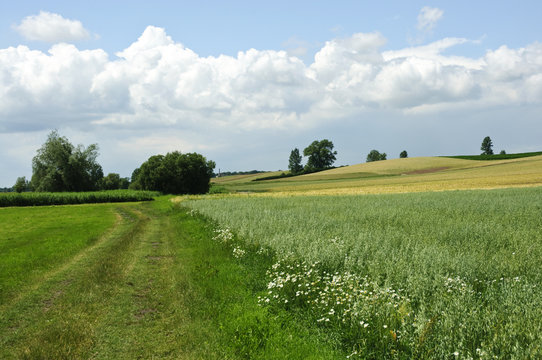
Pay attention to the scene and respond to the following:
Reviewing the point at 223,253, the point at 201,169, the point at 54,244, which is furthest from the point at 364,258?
the point at 201,169

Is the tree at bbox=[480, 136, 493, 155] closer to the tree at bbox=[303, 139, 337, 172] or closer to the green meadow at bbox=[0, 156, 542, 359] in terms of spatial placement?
the tree at bbox=[303, 139, 337, 172]

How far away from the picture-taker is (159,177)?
258ft

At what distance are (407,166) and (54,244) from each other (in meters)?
113

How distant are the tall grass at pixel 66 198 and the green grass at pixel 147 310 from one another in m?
→ 48.0

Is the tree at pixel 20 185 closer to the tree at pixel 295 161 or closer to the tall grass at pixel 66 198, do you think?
the tall grass at pixel 66 198

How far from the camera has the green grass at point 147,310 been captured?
6.37 meters

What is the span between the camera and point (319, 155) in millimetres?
155250

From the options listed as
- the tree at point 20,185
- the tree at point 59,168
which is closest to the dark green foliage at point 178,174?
the tree at point 59,168

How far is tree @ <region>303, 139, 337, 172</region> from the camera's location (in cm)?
15450

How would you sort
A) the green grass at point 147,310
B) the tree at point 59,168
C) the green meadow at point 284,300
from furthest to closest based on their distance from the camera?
1. the tree at point 59,168
2. the green grass at point 147,310
3. the green meadow at point 284,300

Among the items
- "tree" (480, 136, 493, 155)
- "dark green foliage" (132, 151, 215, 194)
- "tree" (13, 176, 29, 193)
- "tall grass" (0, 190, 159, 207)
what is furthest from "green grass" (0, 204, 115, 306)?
"tree" (480, 136, 493, 155)

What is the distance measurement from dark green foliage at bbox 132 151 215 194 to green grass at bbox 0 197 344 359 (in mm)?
64352

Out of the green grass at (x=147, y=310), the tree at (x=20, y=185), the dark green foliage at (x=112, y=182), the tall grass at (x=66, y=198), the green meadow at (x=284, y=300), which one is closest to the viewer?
the green meadow at (x=284, y=300)

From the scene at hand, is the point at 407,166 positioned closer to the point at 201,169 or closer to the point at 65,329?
the point at 201,169
